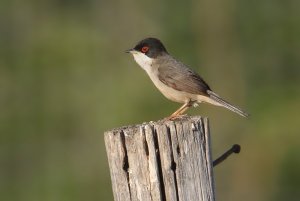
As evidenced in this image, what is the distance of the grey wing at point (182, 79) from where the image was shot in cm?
895

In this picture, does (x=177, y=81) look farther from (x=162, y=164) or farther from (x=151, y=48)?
(x=162, y=164)

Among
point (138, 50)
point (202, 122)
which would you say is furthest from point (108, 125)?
point (202, 122)

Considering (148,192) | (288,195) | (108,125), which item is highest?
(148,192)

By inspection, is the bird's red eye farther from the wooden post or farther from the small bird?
the wooden post

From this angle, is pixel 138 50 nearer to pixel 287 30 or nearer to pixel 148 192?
pixel 148 192

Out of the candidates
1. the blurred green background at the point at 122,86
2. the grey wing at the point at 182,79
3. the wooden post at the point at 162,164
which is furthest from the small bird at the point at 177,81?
the blurred green background at the point at 122,86

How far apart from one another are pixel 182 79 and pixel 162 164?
3362 mm

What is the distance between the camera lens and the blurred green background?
1816 cm

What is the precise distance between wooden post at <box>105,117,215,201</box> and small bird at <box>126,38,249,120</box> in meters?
3.01

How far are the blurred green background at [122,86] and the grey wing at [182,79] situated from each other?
305 inches

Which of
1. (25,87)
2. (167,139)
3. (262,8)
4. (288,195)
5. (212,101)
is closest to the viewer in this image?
(167,139)

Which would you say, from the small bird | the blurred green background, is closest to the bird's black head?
the small bird

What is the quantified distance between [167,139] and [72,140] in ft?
45.4

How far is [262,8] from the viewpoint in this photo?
23078mm
